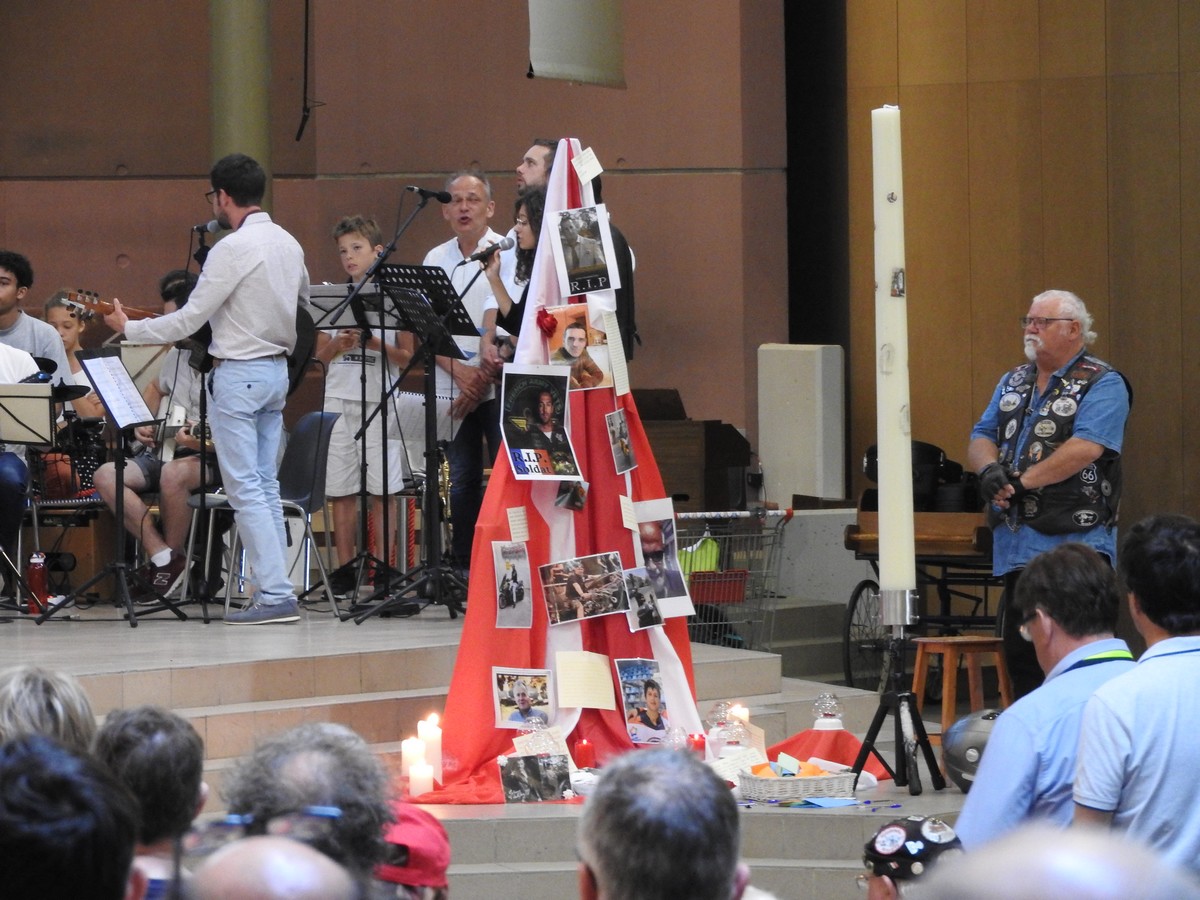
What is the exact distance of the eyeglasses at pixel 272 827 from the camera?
2.07 metres

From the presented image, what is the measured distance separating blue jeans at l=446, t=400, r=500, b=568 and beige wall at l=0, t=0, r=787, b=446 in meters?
3.28

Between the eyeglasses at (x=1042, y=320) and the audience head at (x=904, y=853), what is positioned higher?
the eyeglasses at (x=1042, y=320)

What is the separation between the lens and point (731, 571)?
7.35m

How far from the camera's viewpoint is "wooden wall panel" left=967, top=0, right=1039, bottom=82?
8945mm

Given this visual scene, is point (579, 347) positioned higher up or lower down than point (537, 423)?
higher up

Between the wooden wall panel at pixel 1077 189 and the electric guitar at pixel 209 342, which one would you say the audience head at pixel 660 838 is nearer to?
the electric guitar at pixel 209 342

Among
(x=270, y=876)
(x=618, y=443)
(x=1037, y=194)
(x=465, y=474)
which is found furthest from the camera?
(x=1037, y=194)

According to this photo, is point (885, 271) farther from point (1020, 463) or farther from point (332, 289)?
point (332, 289)

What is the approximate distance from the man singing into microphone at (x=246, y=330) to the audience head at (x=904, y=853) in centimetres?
411

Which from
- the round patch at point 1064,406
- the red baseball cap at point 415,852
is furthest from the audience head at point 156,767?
the round patch at point 1064,406

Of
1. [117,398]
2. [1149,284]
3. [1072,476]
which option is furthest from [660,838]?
[1149,284]

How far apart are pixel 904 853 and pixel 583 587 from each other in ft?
8.07

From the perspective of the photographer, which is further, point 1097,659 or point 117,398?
point 117,398

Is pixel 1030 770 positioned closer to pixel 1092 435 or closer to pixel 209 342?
pixel 1092 435
